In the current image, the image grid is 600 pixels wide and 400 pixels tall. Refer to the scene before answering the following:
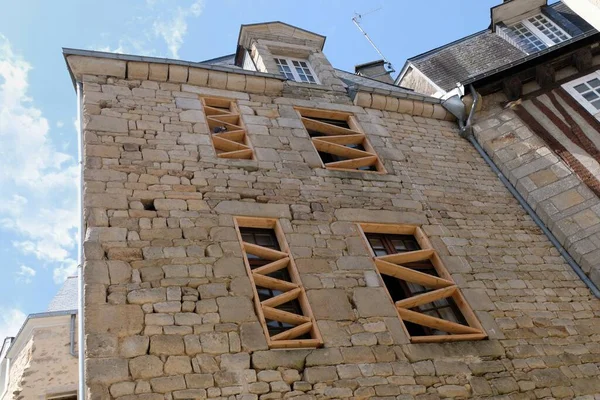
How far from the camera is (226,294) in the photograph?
4375 mm

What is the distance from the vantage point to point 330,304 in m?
4.64

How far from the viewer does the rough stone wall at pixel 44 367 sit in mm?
6066

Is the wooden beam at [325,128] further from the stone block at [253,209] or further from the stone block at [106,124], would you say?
the stone block at [106,124]

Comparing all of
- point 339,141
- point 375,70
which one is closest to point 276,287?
point 339,141

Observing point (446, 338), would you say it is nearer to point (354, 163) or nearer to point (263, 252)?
point (263, 252)

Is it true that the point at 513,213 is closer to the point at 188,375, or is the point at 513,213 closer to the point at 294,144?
the point at 294,144

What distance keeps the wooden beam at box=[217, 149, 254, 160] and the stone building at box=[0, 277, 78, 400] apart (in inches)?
117

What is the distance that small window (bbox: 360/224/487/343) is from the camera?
16.1ft

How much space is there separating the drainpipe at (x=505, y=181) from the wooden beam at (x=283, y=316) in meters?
3.47

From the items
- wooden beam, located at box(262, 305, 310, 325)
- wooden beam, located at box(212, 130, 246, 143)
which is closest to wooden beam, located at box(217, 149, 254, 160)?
wooden beam, located at box(212, 130, 246, 143)

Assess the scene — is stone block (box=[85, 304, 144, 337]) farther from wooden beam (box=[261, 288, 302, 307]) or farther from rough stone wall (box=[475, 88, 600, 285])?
rough stone wall (box=[475, 88, 600, 285])

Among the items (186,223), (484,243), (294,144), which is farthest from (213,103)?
(484,243)

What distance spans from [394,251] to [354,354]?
1632 millimetres

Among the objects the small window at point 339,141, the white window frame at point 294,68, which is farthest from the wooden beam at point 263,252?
the white window frame at point 294,68
